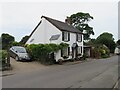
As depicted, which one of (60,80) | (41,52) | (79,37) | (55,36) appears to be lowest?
(60,80)

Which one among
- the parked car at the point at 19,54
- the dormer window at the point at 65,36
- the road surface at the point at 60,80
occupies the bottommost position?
the road surface at the point at 60,80

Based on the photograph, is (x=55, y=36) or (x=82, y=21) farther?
(x=82, y=21)

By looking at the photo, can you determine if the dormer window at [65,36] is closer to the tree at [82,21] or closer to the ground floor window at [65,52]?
the ground floor window at [65,52]

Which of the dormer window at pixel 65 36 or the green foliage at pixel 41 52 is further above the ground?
the dormer window at pixel 65 36

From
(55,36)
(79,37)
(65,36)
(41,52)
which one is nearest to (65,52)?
(65,36)

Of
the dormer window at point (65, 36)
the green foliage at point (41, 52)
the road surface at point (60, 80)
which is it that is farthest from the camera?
the dormer window at point (65, 36)

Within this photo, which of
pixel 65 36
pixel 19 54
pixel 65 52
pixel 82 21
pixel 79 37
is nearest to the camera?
pixel 19 54

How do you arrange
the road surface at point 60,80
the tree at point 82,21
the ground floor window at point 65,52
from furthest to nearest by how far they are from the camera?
the tree at point 82,21, the ground floor window at point 65,52, the road surface at point 60,80

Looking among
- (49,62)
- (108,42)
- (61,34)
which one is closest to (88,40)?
(108,42)

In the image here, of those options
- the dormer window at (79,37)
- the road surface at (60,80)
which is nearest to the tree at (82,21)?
the dormer window at (79,37)

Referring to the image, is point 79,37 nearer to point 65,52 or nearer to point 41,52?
point 65,52

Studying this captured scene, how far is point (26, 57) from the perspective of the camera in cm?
3316

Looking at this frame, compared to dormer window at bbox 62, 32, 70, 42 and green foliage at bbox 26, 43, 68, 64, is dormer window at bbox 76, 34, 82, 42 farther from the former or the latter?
green foliage at bbox 26, 43, 68, 64

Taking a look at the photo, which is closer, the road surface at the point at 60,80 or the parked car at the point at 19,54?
the road surface at the point at 60,80
